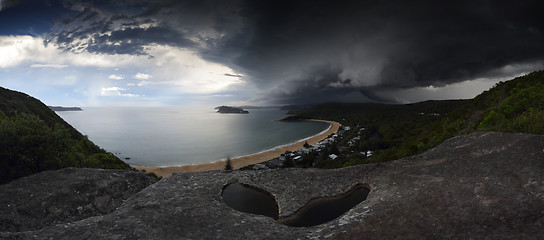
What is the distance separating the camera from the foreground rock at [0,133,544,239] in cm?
715

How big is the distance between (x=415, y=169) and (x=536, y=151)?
200 inches

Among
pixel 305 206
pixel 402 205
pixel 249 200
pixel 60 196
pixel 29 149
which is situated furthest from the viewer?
pixel 29 149

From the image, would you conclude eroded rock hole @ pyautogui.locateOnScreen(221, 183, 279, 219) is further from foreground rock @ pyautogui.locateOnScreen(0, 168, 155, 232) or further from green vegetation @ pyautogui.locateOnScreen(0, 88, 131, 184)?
green vegetation @ pyautogui.locateOnScreen(0, 88, 131, 184)

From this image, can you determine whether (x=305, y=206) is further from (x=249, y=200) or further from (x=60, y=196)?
(x=60, y=196)

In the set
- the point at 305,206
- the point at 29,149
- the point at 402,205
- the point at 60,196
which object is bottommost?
the point at 305,206

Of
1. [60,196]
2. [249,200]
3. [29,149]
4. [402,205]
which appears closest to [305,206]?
[249,200]

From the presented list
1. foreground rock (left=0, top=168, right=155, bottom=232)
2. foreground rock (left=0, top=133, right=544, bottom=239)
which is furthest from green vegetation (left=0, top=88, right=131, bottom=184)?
foreground rock (left=0, top=133, right=544, bottom=239)

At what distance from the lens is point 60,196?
12.3 m

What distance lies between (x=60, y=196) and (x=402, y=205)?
17.7m

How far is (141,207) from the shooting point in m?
10.7

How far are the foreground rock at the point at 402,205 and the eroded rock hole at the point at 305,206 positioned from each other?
47 cm

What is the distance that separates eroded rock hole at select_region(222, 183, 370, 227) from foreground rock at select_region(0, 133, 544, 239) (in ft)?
1.55

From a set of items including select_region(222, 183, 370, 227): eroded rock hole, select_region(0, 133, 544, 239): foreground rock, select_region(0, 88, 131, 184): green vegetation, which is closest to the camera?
select_region(0, 133, 544, 239): foreground rock

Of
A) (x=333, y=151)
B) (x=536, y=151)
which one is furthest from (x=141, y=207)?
(x=333, y=151)
